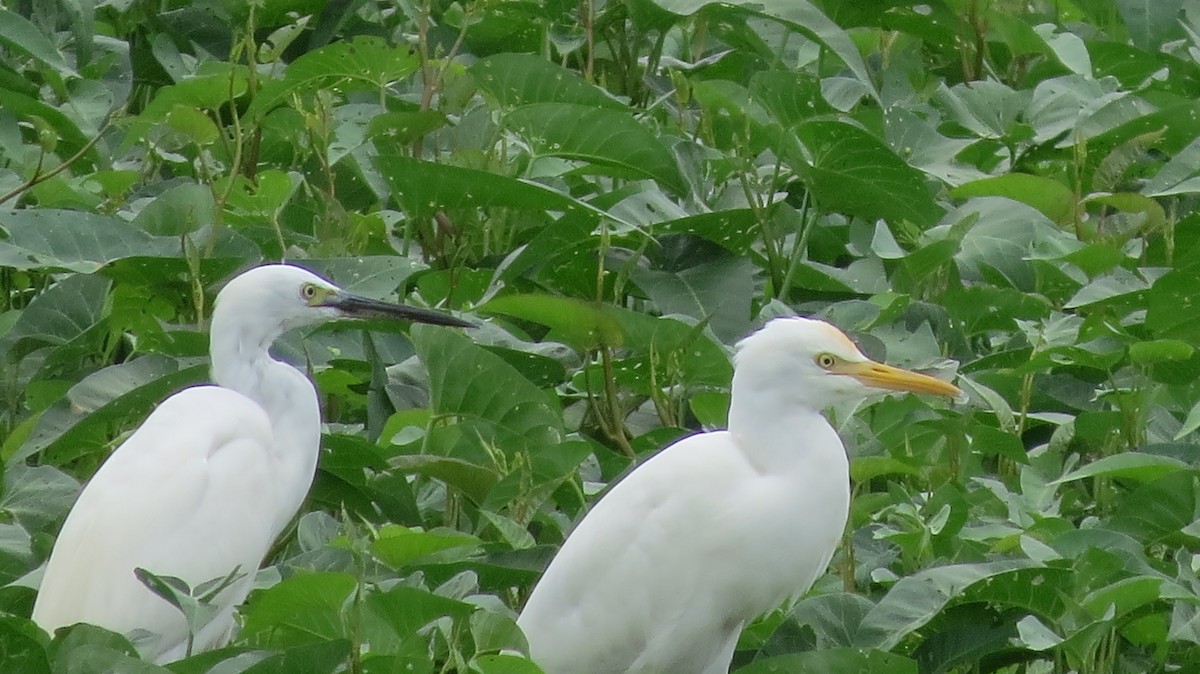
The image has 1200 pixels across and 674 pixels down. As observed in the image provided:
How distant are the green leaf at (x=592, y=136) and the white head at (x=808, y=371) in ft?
3.41

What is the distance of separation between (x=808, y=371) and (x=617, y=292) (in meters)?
0.78

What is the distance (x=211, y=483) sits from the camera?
3.46 metres

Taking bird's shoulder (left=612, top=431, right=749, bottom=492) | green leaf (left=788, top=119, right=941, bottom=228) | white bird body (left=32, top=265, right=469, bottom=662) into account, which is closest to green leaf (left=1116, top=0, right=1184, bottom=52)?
green leaf (left=788, top=119, right=941, bottom=228)

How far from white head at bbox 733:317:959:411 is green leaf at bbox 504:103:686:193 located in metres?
1.04

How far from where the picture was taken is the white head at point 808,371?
10.6 feet

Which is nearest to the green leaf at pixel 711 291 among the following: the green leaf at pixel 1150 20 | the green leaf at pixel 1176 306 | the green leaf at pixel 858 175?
the green leaf at pixel 858 175

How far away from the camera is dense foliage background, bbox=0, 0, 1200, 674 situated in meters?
3.12

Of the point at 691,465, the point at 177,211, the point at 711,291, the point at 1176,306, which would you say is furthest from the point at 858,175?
the point at 177,211

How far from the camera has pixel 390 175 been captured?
3.97 m

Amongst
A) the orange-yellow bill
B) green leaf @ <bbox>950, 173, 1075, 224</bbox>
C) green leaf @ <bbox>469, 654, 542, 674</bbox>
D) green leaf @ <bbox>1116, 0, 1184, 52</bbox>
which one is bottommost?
green leaf @ <bbox>1116, 0, 1184, 52</bbox>

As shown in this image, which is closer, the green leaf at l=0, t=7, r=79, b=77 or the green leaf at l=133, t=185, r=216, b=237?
the green leaf at l=133, t=185, r=216, b=237

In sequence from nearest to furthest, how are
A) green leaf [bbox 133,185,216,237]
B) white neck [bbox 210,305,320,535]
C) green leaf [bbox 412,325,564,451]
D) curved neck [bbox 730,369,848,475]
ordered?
1. curved neck [bbox 730,369,848,475]
2. green leaf [bbox 412,325,564,451]
3. white neck [bbox 210,305,320,535]
4. green leaf [bbox 133,185,216,237]

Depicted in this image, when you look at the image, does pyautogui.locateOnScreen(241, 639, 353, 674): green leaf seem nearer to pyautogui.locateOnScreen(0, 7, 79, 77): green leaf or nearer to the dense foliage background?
the dense foliage background

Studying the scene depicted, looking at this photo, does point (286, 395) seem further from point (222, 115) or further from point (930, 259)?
point (222, 115)
